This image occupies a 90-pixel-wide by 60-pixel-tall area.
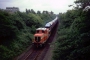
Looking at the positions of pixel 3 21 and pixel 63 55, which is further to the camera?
pixel 3 21

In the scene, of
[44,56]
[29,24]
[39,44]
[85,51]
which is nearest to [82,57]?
[85,51]

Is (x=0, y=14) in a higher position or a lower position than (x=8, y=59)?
higher

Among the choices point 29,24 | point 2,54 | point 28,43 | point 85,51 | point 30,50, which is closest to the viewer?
point 85,51

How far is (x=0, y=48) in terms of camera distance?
22.8 meters

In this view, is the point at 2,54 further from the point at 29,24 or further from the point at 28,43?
the point at 29,24

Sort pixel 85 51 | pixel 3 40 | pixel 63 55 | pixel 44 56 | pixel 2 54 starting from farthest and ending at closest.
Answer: pixel 3 40 → pixel 44 56 → pixel 2 54 → pixel 63 55 → pixel 85 51

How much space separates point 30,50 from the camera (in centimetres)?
2836

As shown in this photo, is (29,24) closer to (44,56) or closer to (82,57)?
(44,56)

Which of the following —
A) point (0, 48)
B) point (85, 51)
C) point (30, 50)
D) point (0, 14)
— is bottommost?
point (30, 50)

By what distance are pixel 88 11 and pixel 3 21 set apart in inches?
552

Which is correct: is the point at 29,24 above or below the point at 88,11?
below

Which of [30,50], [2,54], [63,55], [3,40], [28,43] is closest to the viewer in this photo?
[63,55]

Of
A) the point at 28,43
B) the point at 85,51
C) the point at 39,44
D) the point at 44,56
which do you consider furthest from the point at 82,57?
the point at 28,43

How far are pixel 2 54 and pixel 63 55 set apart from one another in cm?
855
